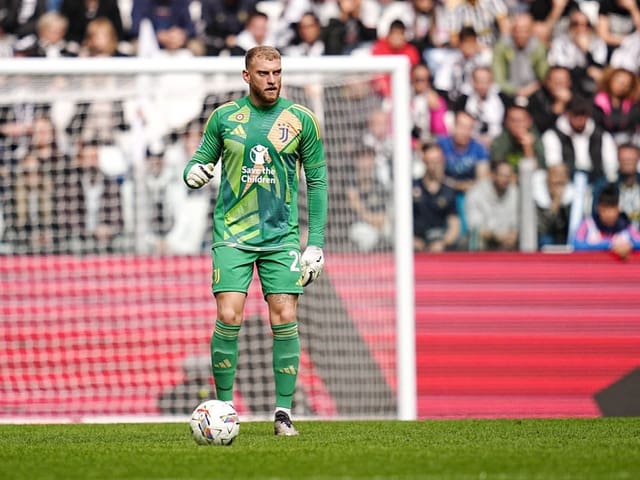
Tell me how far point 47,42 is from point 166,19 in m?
1.40

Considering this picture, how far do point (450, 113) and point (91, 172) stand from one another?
15.2 feet

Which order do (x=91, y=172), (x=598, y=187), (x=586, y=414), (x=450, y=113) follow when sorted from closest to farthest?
(x=586, y=414) → (x=91, y=172) → (x=598, y=187) → (x=450, y=113)

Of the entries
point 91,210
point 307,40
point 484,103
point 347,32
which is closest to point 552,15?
point 484,103

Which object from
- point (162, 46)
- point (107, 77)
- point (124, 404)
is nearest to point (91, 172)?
point (107, 77)

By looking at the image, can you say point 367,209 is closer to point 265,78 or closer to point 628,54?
point 265,78

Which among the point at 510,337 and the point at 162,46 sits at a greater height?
the point at 162,46

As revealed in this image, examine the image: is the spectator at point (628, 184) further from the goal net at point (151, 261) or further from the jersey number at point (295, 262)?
the jersey number at point (295, 262)

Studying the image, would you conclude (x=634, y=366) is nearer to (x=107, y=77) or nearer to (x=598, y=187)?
(x=598, y=187)

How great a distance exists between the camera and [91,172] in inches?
499

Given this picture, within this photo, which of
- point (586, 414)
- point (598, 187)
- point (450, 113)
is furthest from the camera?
point (450, 113)

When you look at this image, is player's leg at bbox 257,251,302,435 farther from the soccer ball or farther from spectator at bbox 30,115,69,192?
spectator at bbox 30,115,69,192

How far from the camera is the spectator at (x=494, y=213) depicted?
12578 millimetres

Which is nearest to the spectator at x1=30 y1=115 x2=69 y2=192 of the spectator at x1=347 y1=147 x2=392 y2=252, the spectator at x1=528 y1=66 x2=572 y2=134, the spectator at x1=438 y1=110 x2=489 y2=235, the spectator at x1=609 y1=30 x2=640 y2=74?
the spectator at x1=347 y1=147 x2=392 y2=252

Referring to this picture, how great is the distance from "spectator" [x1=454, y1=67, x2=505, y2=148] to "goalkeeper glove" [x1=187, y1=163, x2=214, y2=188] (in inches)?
292
